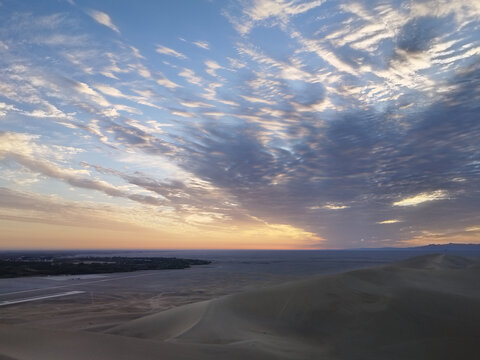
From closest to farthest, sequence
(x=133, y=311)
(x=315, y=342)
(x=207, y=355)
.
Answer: (x=207, y=355) → (x=315, y=342) → (x=133, y=311)

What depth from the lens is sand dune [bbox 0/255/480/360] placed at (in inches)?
261

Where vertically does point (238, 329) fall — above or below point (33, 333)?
below

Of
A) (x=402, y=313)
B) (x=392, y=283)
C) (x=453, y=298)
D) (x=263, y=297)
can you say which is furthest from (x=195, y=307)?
(x=453, y=298)

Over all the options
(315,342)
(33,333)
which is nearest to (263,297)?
(315,342)

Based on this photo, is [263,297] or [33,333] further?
[263,297]

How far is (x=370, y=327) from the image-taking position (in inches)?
375

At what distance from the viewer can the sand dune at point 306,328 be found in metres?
6.64

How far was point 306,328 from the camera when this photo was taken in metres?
10.2

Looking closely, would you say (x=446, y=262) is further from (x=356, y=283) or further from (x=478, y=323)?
(x=478, y=323)

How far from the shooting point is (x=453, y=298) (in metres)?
12.6

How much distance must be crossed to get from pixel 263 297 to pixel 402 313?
16.8 ft

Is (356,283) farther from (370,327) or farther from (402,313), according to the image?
(370,327)

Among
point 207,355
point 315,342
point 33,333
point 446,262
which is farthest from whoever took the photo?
point 446,262

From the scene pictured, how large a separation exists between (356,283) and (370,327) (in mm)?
4892
